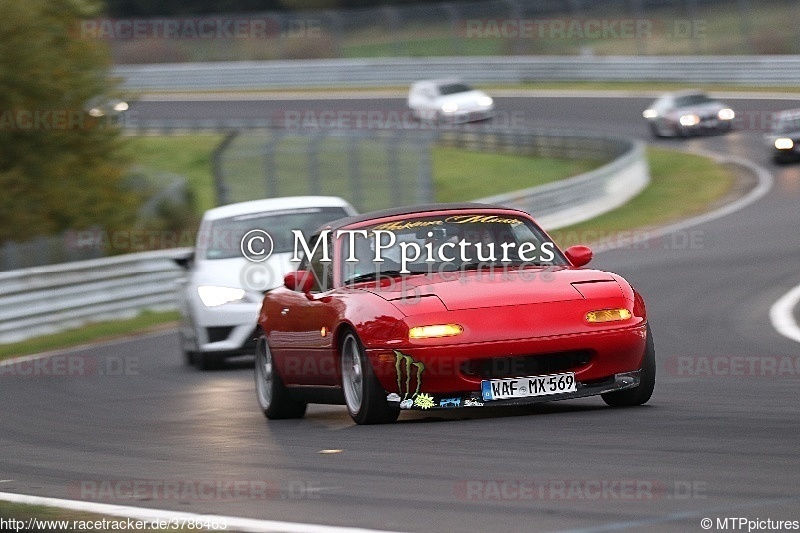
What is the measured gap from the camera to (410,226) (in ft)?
32.1

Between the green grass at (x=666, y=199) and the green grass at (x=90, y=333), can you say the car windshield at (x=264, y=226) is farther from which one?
the green grass at (x=666, y=199)

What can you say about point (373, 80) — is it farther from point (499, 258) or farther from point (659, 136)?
point (499, 258)

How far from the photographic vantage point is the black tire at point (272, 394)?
10469 mm

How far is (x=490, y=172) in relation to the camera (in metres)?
40.2

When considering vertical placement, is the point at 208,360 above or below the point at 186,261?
below

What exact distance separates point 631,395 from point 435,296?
1.33 metres

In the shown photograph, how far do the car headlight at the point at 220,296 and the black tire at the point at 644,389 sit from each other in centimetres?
622

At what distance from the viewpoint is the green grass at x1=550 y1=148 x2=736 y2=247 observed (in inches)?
1051

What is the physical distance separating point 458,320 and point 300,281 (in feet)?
6.00

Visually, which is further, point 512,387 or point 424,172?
point 424,172

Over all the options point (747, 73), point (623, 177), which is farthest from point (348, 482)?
point (747, 73)

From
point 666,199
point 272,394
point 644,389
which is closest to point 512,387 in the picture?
point 644,389

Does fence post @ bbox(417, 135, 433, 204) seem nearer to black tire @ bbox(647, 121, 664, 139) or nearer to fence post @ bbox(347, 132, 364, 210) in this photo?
fence post @ bbox(347, 132, 364, 210)

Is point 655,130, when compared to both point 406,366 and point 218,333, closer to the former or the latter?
point 218,333
